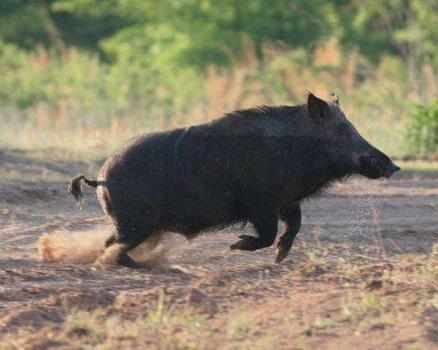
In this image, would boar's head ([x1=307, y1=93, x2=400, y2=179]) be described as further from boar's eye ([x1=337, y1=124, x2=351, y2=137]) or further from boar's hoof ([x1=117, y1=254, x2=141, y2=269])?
boar's hoof ([x1=117, y1=254, x2=141, y2=269])

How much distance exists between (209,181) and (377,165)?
1.26m

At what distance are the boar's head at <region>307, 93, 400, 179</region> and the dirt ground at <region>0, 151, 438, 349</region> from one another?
2.00 ft

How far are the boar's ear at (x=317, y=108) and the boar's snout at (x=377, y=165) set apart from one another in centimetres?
41

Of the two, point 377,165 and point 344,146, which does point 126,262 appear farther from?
point 377,165

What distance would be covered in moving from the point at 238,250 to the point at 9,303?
2.72 metres

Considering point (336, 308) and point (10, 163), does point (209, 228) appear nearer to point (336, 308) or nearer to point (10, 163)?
point (336, 308)

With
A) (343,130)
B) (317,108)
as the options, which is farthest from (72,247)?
(343,130)

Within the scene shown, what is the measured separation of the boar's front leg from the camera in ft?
29.3

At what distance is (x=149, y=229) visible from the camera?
8.86 m

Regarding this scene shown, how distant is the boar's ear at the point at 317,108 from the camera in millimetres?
9148

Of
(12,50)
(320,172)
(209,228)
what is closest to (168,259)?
(209,228)

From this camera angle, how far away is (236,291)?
730 cm

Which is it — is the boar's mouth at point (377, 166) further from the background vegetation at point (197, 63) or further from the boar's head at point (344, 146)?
the background vegetation at point (197, 63)

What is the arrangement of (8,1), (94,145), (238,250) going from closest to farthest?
1. (238,250)
2. (94,145)
3. (8,1)
